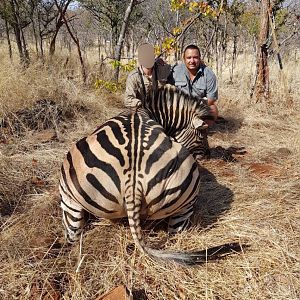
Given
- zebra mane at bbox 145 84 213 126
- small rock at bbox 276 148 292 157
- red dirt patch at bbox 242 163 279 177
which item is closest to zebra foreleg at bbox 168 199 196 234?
zebra mane at bbox 145 84 213 126

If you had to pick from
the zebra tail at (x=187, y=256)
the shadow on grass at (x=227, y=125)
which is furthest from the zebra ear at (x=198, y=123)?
the shadow on grass at (x=227, y=125)

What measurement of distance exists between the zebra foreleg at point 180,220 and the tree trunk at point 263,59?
5259 mm

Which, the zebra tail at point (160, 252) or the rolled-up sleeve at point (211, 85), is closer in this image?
the zebra tail at point (160, 252)

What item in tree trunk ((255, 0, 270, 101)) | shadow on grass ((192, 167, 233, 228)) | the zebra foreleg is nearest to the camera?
the zebra foreleg

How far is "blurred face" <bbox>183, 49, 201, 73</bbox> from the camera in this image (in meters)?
4.69

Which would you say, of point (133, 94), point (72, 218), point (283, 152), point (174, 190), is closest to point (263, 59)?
point (283, 152)

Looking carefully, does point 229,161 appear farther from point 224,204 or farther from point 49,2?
point 49,2

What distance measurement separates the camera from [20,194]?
133 inches

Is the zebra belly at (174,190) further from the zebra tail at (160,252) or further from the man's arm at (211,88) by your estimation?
the man's arm at (211,88)

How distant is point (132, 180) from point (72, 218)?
0.61m

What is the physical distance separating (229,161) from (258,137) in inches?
55.8

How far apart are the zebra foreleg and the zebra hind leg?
68 centimetres

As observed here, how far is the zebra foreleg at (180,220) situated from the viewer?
2557 millimetres

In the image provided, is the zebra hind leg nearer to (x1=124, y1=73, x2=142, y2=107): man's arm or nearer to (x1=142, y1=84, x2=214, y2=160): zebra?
(x1=124, y1=73, x2=142, y2=107): man's arm
